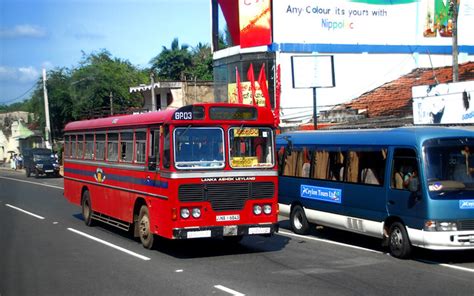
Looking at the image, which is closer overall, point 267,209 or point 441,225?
point 441,225

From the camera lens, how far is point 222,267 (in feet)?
33.8

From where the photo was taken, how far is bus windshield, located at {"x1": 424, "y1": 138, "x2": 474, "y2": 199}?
10516 mm

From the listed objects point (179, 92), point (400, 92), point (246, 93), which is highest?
point (179, 92)

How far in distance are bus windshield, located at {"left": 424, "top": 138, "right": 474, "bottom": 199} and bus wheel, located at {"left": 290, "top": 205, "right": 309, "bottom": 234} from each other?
181 inches

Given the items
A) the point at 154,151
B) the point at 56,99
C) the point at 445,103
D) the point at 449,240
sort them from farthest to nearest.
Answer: the point at 56,99
the point at 445,103
the point at 154,151
the point at 449,240

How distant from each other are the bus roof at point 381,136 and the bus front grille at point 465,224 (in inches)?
60.6

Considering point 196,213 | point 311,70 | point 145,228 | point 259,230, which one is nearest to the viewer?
point 196,213

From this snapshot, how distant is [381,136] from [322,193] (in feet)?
8.05

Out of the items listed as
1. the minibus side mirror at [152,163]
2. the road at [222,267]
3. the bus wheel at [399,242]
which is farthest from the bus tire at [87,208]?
the bus wheel at [399,242]

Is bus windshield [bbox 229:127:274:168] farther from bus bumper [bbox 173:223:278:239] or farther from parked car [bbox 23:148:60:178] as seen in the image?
parked car [bbox 23:148:60:178]

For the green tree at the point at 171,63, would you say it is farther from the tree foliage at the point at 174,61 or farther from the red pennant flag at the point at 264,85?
the red pennant flag at the point at 264,85

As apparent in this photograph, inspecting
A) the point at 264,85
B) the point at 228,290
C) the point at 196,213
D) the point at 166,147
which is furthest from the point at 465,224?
the point at 264,85

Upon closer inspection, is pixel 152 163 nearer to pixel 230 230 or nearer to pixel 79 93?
pixel 230 230

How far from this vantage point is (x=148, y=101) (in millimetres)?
46594
